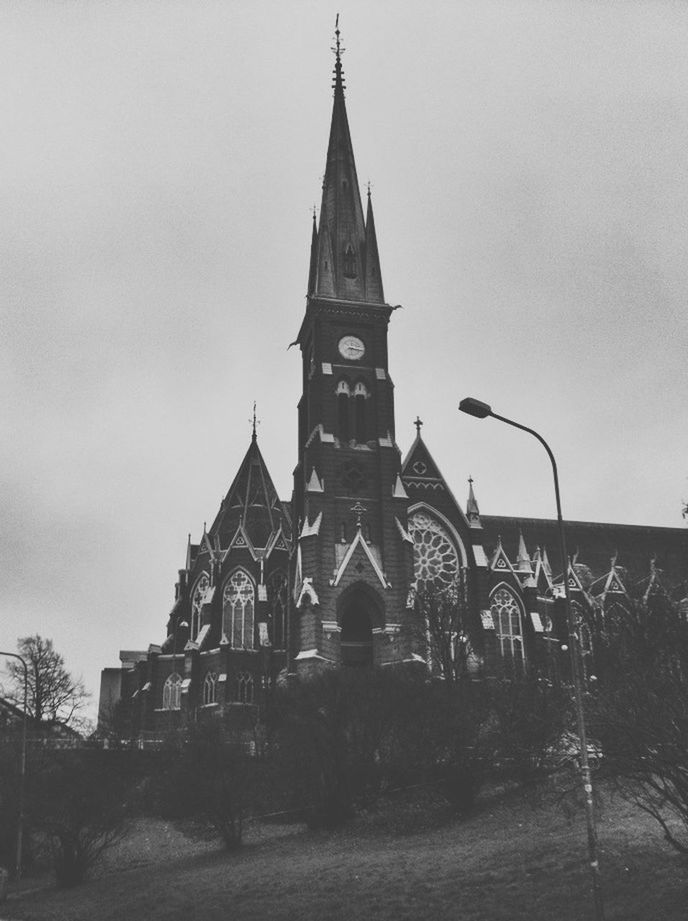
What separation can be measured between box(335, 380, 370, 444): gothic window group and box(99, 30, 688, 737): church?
10 centimetres

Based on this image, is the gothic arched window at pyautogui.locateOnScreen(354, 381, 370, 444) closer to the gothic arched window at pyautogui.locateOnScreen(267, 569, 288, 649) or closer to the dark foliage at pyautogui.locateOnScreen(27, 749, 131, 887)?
the gothic arched window at pyautogui.locateOnScreen(267, 569, 288, 649)

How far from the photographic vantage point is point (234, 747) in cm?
4116

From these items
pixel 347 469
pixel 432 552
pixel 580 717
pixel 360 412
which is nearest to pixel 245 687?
pixel 432 552

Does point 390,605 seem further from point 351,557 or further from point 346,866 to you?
point 346,866

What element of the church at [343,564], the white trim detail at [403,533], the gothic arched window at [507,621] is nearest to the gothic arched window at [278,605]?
the church at [343,564]

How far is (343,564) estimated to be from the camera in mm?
64375

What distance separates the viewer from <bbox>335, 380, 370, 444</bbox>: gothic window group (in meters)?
69.9

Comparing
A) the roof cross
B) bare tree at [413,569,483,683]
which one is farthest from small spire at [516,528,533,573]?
the roof cross

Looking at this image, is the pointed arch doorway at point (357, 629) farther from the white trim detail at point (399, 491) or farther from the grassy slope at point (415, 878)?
the grassy slope at point (415, 878)

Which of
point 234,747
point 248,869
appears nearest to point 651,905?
point 248,869

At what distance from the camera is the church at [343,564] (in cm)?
6394

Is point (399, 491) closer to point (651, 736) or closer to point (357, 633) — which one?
point (357, 633)

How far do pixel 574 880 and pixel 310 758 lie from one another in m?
17.2

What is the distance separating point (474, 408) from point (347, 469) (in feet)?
161
